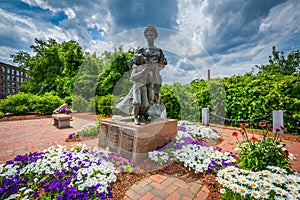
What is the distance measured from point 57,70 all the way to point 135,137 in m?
19.9

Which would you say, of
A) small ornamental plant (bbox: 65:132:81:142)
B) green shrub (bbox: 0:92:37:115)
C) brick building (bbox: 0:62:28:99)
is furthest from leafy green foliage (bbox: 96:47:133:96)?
brick building (bbox: 0:62:28:99)

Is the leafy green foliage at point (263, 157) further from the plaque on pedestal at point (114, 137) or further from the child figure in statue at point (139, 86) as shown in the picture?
the plaque on pedestal at point (114, 137)

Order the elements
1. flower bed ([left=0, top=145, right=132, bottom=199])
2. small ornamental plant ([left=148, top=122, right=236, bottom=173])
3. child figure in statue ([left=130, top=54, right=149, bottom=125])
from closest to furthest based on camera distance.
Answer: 1. flower bed ([left=0, top=145, right=132, bottom=199])
2. small ornamental plant ([left=148, top=122, right=236, bottom=173])
3. child figure in statue ([left=130, top=54, right=149, bottom=125])

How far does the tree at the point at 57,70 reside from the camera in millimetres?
15764

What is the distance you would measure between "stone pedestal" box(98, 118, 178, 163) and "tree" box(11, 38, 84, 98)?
48.2 ft

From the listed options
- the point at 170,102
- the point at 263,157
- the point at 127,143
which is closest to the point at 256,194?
the point at 263,157

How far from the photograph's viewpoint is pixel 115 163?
255 centimetres

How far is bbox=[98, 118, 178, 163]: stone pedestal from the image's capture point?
2586 mm

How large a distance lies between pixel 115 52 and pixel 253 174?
17.7 metres

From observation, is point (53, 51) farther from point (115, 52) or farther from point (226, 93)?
Result: point (226, 93)

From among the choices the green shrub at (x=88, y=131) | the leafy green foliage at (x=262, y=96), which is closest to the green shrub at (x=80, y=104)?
the green shrub at (x=88, y=131)

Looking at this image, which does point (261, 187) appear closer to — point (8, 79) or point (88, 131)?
point (88, 131)

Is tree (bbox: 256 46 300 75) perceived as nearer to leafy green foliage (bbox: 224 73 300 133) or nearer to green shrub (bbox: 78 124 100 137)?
leafy green foliage (bbox: 224 73 300 133)

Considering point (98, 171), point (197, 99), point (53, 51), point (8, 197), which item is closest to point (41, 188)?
point (8, 197)
